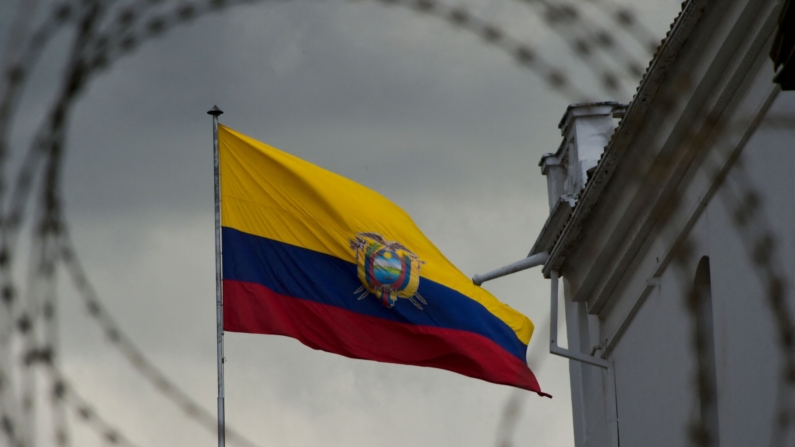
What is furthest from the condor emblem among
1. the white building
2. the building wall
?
the building wall

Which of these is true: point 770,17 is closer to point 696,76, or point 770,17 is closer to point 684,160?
point 696,76

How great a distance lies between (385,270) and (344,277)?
52 cm

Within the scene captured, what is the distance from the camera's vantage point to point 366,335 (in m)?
19.9

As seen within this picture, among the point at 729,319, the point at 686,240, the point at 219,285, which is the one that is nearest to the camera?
the point at 729,319

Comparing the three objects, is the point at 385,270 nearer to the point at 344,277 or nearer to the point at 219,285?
the point at 344,277

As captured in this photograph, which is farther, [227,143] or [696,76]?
[227,143]

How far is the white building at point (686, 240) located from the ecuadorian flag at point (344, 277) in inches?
44.5

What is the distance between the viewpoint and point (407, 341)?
20219 millimetres

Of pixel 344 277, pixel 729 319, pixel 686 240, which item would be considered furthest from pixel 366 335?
pixel 729 319

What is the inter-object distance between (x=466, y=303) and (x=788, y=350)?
923cm

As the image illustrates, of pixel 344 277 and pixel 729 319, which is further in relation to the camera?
pixel 344 277

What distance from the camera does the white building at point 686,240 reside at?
545 inches

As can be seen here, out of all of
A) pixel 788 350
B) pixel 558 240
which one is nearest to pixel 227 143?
pixel 558 240

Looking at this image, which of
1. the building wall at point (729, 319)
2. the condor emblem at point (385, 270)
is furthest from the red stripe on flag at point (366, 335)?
the building wall at point (729, 319)
